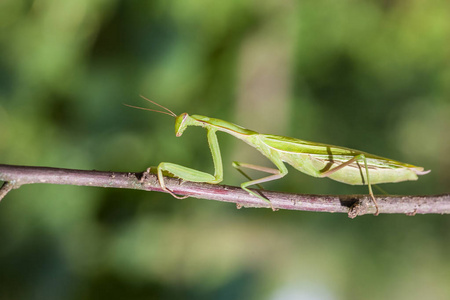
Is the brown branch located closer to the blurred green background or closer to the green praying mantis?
the green praying mantis

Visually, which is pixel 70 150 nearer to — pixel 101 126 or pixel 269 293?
pixel 101 126

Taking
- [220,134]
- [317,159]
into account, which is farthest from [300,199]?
[220,134]

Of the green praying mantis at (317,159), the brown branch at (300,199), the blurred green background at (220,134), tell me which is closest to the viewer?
the brown branch at (300,199)

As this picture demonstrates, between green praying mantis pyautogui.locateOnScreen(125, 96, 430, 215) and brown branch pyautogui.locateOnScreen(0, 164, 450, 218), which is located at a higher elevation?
green praying mantis pyautogui.locateOnScreen(125, 96, 430, 215)

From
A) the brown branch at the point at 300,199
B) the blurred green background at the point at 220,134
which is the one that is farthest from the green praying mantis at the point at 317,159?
the blurred green background at the point at 220,134

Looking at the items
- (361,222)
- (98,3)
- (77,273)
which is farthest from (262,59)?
(77,273)

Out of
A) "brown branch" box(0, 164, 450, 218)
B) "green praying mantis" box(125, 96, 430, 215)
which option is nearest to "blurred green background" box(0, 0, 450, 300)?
"green praying mantis" box(125, 96, 430, 215)

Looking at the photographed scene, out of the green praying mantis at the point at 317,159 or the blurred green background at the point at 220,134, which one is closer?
the green praying mantis at the point at 317,159

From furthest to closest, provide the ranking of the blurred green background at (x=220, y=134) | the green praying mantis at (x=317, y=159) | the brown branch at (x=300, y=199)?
the blurred green background at (x=220, y=134), the green praying mantis at (x=317, y=159), the brown branch at (x=300, y=199)

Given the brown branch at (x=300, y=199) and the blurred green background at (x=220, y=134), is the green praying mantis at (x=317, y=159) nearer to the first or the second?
the brown branch at (x=300, y=199)
